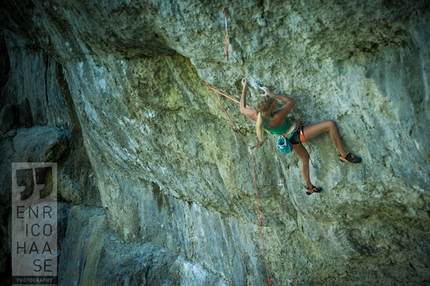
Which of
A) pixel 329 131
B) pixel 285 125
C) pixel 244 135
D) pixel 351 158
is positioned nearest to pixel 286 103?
pixel 285 125

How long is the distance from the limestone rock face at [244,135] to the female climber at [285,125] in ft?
0.46

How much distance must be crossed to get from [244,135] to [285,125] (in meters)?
1.14

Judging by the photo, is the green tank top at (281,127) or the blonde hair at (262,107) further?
the green tank top at (281,127)

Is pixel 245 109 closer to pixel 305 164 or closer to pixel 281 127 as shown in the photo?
pixel 281 127

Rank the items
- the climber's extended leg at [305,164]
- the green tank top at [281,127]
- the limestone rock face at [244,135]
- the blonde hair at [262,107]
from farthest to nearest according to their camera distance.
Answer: the climber's extended leg at [305,164] → the green tank top at [281,127] → the blonde hair at [262,107] → the limestone rock face at [244,135]

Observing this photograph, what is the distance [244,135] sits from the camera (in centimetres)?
620

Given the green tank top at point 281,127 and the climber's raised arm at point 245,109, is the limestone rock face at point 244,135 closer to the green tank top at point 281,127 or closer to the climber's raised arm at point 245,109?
the climber's raised arm at point 245,109

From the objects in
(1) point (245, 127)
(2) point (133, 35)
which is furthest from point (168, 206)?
(2) point (133, 35)

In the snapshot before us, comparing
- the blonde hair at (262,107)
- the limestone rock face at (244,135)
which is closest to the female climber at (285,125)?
the blonde hair at (262,107)

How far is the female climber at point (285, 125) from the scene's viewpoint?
16.2ft

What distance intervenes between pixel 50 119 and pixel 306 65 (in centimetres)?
837

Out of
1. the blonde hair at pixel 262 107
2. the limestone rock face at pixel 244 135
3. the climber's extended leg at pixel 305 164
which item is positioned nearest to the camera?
the limestone rock face at pixel 244 135

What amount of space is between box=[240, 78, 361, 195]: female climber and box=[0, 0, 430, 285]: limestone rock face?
0.14 m

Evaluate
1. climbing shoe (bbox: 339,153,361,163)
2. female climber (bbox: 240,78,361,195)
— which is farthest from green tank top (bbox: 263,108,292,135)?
climbing shoe (bbox: 339,153,361,163)
